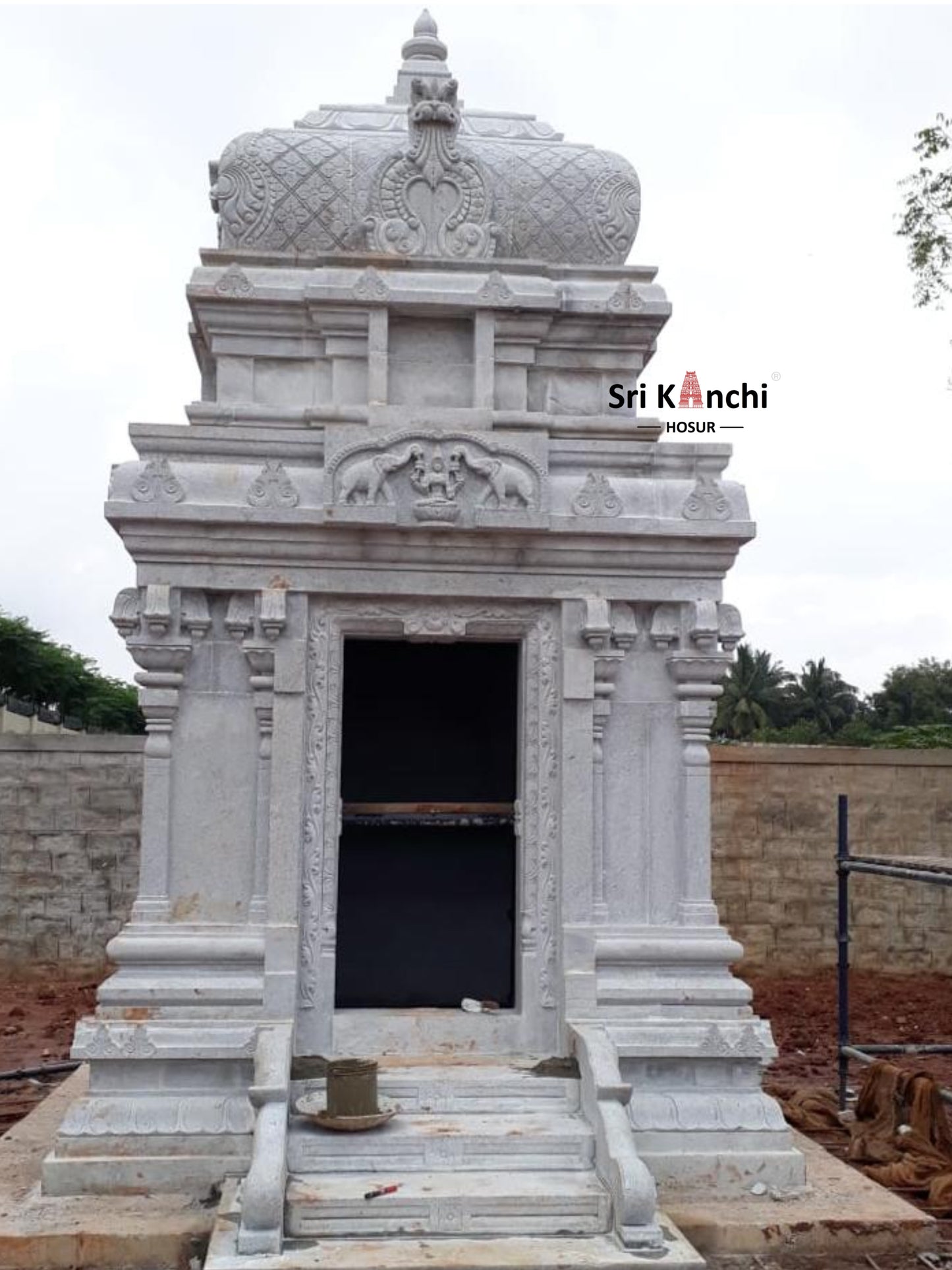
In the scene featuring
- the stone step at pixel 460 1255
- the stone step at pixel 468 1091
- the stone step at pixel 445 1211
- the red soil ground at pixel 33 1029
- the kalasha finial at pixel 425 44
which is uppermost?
the kalasha finial at pixel 425 44

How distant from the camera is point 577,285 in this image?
26.3ft

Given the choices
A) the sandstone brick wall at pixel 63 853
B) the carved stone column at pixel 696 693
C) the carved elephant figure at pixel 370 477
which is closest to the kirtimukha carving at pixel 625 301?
the carved elephant figure at pixel 370 477

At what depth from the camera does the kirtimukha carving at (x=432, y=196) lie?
7.97m

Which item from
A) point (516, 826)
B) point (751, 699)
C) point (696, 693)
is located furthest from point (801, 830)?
point (751, 699)

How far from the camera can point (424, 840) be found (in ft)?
28.8

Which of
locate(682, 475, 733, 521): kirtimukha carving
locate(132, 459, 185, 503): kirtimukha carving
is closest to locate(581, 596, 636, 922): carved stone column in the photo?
locate(682, 475, 733, 521): kirtimukha carving

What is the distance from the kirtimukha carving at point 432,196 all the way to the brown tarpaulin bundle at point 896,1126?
585cm

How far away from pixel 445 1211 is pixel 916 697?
155 feet

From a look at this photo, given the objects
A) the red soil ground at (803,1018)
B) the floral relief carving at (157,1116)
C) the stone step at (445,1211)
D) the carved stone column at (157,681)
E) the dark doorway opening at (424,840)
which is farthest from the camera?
the red soil ground at (803,1018)

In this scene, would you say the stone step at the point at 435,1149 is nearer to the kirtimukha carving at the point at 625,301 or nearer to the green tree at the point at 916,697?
the kirtimukha carving at the point at 625,301

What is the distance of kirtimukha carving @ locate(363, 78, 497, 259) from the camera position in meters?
7.97

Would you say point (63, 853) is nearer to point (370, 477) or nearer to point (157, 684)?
point (157, 684)

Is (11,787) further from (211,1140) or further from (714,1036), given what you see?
(714,1036)

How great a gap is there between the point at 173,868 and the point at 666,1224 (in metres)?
2.99
